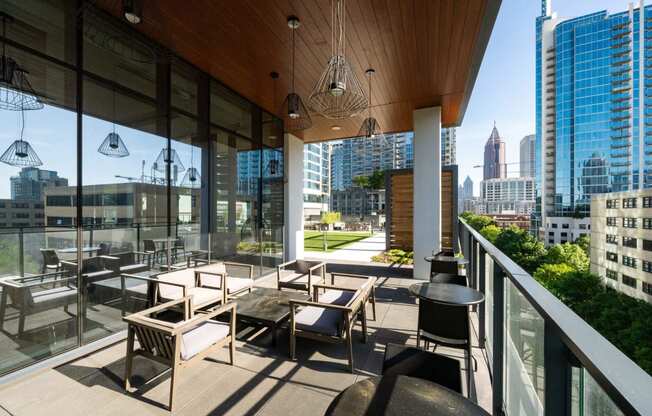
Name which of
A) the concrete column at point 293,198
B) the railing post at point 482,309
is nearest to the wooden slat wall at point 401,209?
the concrete column at point 293,198

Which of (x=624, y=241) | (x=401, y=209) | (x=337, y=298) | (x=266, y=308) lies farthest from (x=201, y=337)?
(x=624, y=241)

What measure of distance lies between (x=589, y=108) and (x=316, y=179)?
47973 millimetres

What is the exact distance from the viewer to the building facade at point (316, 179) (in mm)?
38094

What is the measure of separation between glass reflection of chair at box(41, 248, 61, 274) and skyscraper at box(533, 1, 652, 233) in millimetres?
43493

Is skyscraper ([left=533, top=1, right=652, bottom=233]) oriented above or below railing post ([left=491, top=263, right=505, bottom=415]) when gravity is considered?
above

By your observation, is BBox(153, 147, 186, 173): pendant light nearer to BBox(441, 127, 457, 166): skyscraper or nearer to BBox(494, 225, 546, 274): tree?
BBox(441, 127, 457, 166): skyscraper

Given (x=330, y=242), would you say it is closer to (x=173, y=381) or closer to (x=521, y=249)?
(x=173, y=381)

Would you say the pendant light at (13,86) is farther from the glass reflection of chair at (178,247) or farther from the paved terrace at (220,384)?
the paved terrace at (220,384)

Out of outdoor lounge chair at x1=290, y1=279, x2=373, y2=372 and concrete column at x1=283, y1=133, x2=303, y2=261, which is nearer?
outdoor lounge chair at x1=290, y1=279, x2=373, y2=372

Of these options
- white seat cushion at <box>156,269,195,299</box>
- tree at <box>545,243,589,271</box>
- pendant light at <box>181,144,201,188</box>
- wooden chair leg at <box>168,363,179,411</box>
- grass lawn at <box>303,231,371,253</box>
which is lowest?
tree at <box>545,243,589,271</box>

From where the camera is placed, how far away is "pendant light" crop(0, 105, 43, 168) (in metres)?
2.66

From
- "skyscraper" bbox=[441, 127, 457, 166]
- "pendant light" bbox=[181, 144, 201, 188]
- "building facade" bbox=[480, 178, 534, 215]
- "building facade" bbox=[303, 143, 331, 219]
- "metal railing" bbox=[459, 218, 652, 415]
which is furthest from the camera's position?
"building facade" bbox=[480, 178, 534, 215]

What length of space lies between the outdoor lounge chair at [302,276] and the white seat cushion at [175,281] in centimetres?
127

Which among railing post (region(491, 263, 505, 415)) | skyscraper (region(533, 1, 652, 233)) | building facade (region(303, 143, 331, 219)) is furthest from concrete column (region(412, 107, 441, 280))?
skyscraper (region(533, 1, 652, 233))
